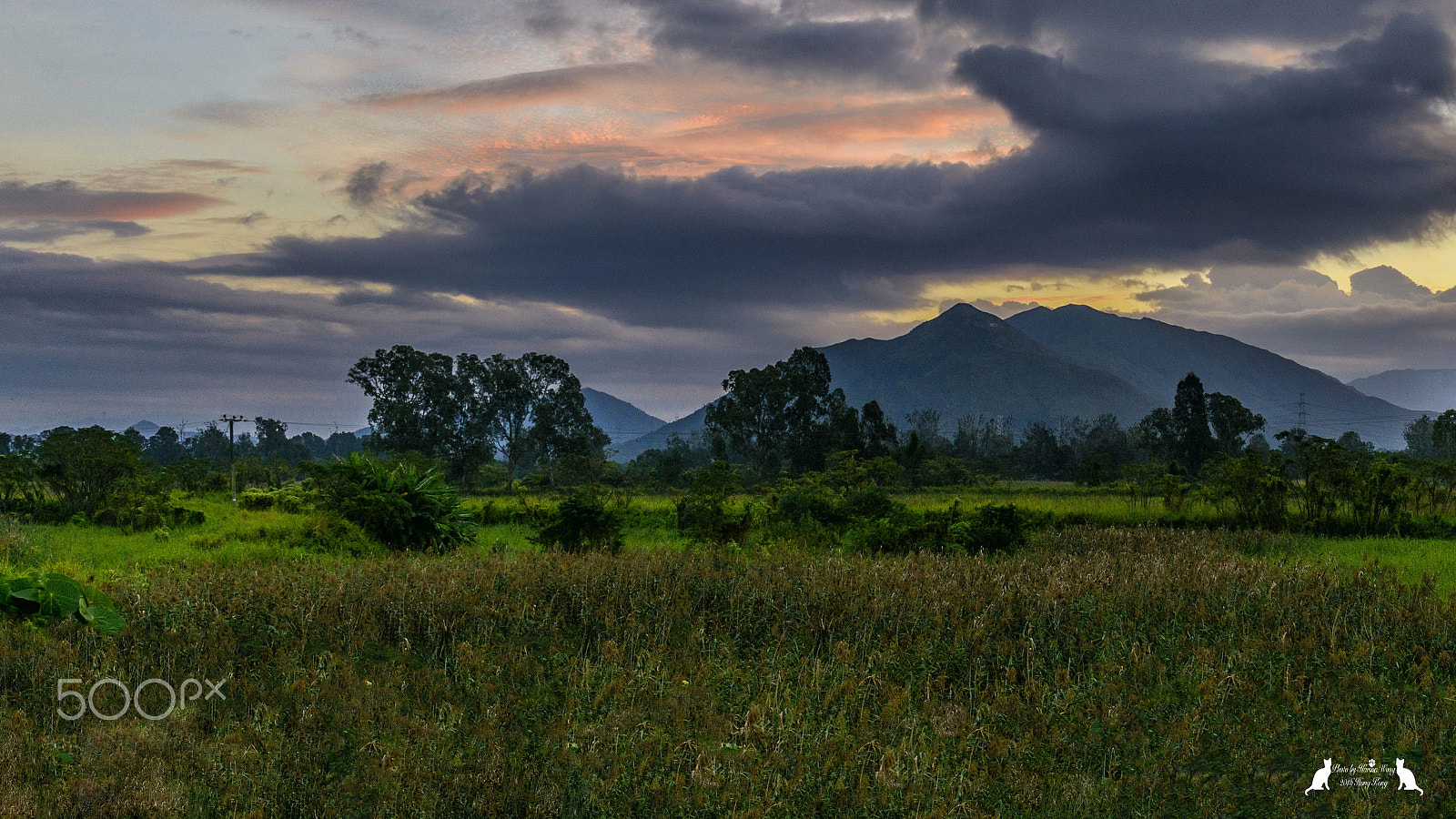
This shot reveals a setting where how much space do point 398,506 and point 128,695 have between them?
31.5ft

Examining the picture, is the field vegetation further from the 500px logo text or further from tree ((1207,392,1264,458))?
tree ((1207,392,1264,458))

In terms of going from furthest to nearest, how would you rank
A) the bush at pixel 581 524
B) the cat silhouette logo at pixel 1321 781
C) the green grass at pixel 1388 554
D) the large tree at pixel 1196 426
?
1. the large tree at pixel 1196 426
2. the bush at pixel 581 524
3. the green grass at pixel 1388 554
4. the cat silhouette logo at pixel 1321 781

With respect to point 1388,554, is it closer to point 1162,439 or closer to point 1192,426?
point 1192,426

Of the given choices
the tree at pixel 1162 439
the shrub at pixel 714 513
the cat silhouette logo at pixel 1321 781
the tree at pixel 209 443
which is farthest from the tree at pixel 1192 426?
the tree at pixel 209 443

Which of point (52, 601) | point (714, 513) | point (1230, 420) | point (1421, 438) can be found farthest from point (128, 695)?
point (1421, 438)

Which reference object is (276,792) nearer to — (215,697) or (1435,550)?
(215,697)

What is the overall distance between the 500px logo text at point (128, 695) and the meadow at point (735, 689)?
74 millimetres

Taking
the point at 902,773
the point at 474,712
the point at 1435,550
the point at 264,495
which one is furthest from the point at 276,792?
the point at 264,495

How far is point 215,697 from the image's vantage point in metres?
7.01

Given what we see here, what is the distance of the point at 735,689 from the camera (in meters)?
7.21

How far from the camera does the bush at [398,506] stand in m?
16.3

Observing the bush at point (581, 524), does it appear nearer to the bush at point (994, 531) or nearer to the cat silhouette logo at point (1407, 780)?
the bush at point (994, 531)

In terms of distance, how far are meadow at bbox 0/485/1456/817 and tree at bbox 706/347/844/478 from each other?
56.3m

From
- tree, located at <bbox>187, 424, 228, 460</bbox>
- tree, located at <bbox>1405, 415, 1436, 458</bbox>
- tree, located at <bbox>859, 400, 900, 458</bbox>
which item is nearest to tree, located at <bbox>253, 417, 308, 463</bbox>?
tree, located at <bbox>187, 424, 228, 460</bbox>
